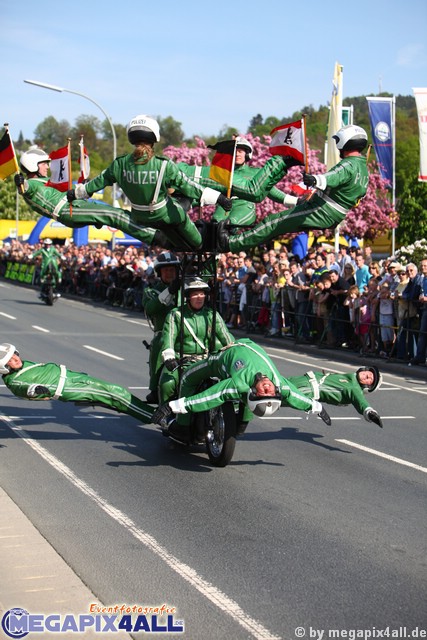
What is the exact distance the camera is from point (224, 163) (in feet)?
34.9

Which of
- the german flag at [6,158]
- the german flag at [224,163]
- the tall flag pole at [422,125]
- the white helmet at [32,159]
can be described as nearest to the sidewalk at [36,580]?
the german flag at [224,163]

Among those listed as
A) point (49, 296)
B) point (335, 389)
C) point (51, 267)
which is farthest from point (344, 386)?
point (49, 296)

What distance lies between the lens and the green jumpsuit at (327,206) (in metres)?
10.3

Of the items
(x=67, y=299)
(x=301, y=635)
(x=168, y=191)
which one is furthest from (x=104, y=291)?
(x=301, y=635)

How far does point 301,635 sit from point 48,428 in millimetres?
7449

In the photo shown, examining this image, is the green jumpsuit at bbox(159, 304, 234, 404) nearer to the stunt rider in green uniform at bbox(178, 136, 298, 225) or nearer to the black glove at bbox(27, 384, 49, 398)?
the stunt rider in green uniform at bbox(178, 136, 298, 225)

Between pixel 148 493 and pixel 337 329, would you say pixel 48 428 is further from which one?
pixel 337 329

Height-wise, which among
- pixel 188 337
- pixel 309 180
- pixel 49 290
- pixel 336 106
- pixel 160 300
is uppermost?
pixel 336 106

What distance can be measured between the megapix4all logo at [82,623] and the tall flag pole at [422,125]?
49.5 ft

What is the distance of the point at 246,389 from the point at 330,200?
7.77 ft

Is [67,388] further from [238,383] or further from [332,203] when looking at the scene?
[332,203]

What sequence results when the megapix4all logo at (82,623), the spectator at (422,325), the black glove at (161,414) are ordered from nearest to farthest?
1. the megapix4all logo at (82,623)
2. the black glove at (161,414)
3. the spectator at (422,325)

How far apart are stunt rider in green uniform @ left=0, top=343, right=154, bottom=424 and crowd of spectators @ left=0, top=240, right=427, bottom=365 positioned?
9.03 meters

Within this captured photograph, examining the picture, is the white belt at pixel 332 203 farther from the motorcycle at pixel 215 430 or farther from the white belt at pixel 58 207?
the white belt at pixel 58 207
